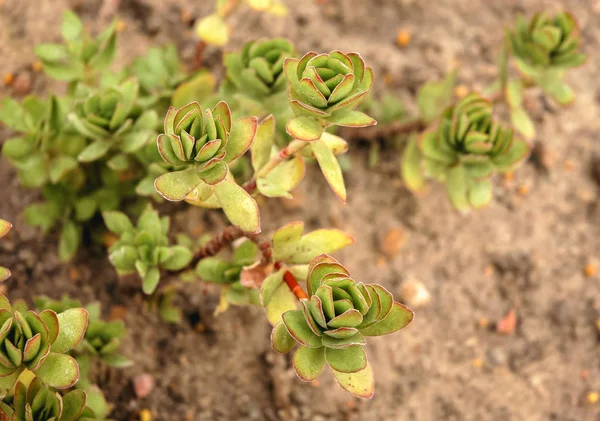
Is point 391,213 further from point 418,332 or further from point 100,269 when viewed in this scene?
point 100,269

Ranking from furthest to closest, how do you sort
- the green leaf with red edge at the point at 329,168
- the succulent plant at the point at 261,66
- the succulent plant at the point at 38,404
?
the succulent plant at the point at 261,66
the green leaf with red edge at the point at 329,168
the succulent plant at the point at 38,404

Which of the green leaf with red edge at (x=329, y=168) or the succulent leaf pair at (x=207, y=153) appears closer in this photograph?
the succulent leaf pair at (x=207, y=153)

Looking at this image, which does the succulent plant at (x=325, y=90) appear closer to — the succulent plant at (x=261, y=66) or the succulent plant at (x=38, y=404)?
the succulent plant at (x=261, y=66)

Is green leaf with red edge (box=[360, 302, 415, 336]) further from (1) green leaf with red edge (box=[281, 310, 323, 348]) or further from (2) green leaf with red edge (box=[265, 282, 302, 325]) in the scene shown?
(2) green leaf with red edge (box=[265, 282, 302, 325])

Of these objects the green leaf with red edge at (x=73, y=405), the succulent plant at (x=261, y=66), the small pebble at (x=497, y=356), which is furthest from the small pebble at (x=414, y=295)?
the green leaf with red edge at (x=73, y=405)

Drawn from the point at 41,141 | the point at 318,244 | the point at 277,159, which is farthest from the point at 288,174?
the point at 41,141

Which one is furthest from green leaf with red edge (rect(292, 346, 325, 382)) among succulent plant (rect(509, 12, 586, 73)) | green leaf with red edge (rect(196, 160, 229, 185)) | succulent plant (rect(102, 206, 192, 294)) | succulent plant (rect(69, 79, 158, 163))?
A: succulent plant (rect(509, 12, 586, 73))

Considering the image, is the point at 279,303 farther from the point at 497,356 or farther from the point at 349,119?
the point at 497,356

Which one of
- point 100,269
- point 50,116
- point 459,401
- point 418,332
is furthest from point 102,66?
point 459,401
